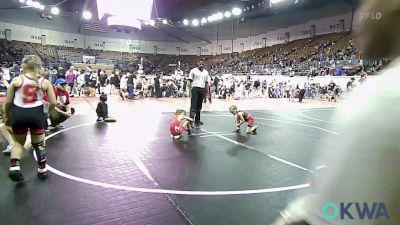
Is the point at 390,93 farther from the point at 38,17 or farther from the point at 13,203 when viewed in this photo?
the point at 38,17

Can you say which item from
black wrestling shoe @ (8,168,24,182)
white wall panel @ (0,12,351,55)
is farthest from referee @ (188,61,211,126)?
white wall panel @ (0,12,351,55)

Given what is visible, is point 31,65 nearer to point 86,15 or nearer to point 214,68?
point 86,15

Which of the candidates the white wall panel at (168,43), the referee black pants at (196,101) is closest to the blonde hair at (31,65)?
the referee black pants at (196,101)

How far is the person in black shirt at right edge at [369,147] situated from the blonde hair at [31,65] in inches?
164

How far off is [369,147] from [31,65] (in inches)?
169

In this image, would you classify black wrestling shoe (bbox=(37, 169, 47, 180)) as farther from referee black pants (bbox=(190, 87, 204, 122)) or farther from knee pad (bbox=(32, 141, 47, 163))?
referee black pants (bbox=(190, 87, 204, 122))

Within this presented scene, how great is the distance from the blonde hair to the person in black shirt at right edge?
4.17 metres

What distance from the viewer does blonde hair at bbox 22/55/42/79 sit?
4.06 metres

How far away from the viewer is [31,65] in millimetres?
4090

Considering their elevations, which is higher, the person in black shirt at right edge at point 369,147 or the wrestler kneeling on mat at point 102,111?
the person in black shirt at right edge at point 369,147

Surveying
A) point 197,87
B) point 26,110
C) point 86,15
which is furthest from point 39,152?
point 86,15

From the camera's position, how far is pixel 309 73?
967 inches

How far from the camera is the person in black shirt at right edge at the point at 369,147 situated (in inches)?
24.8

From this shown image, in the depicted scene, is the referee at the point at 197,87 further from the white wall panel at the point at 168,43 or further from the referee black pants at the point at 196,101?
the white wall panel at the point at 168,43
